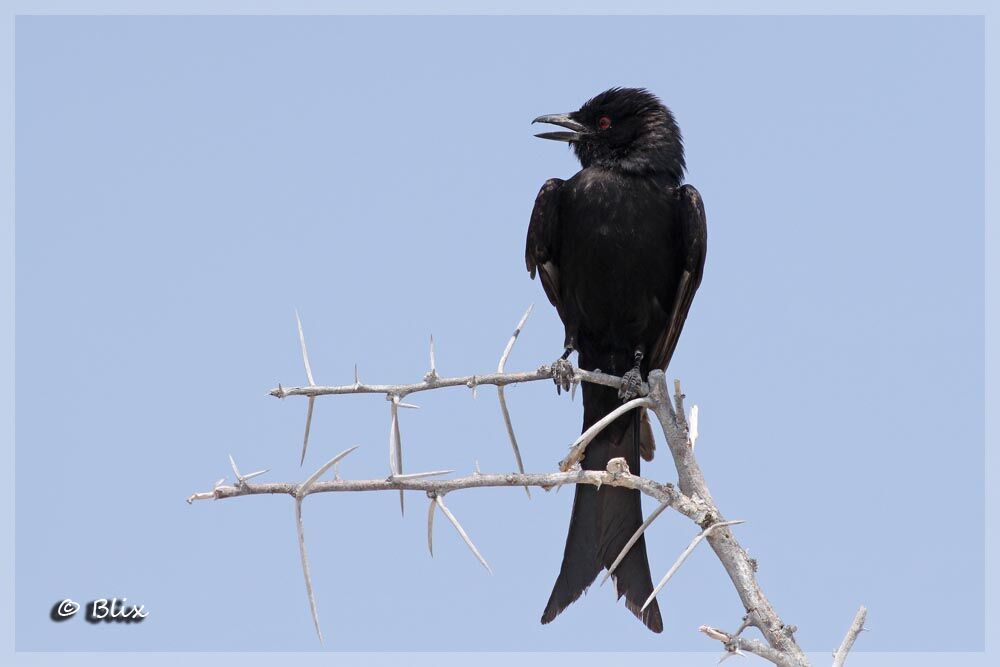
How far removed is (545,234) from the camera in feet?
18.7

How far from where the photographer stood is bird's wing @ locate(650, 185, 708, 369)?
5.46 meters

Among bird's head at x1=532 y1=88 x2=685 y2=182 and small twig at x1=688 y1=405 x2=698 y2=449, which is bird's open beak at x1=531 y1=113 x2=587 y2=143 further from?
→ small twig at x1=688 y1=405 x2=698 y2=449

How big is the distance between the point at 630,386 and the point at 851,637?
168 centimetres

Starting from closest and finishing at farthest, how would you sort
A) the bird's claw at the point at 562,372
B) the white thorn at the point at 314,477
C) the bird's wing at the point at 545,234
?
the white thorn at the point at 314,477, the bird's claw at the point at 562,372, the bird's wing at the point at 545,234

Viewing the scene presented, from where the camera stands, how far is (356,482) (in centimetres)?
377

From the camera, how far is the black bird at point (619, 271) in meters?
5.32

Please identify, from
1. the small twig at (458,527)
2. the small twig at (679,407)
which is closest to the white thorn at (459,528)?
the small twig at (458,527)

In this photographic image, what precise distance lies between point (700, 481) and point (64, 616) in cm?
287

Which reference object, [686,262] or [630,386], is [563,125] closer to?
[686,262]

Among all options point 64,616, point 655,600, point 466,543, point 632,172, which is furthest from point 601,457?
point 64,616

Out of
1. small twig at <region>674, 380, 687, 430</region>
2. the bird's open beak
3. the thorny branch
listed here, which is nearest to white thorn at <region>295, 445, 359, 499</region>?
the thorny branch

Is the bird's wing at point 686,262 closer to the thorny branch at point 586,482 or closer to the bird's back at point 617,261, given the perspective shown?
the bird's back at point 617,261

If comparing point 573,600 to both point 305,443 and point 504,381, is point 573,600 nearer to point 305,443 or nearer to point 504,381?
point 504,381

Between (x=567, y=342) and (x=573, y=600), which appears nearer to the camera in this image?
(x=573, y=600)
